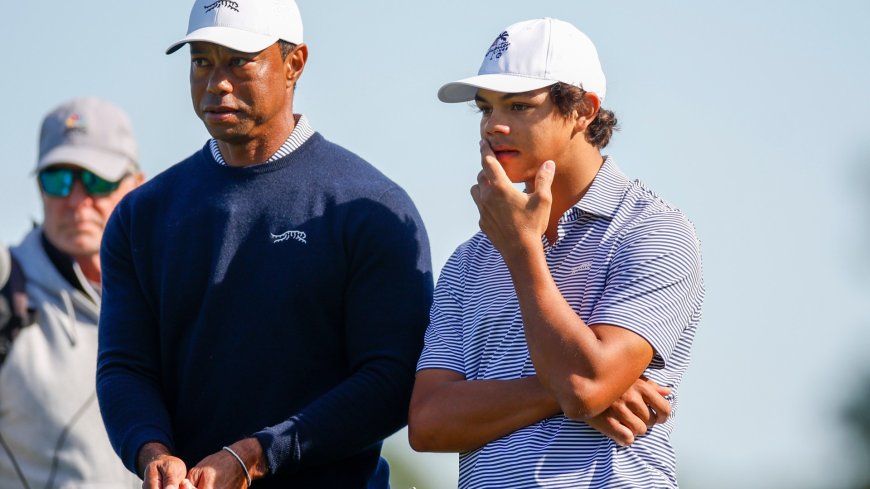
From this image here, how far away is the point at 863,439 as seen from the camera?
86.3 feet

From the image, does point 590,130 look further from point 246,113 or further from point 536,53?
point 246,113

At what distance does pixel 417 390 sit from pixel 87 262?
135 inches

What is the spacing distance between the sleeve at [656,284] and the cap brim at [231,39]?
1.74m

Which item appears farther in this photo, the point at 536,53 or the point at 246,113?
the point at 246,113

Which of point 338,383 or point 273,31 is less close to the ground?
point 273,31

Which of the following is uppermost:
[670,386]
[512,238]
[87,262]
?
[512,238]

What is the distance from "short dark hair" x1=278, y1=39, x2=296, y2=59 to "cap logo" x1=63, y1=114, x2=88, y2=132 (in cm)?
273

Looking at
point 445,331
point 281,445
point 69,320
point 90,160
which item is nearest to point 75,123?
point 90,160

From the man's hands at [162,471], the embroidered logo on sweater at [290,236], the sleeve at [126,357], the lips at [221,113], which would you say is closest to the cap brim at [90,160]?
the sleeve at [126,357]

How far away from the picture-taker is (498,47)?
6141mm

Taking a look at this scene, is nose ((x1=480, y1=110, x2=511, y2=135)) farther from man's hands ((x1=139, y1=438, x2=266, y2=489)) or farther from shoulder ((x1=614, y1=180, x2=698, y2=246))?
man's hands ((x1=139, y1=438, x2=266, y2=489))

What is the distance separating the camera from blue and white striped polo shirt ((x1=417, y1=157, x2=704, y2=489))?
5543 millimetres

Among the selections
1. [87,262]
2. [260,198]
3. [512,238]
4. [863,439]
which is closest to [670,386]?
[512,238]

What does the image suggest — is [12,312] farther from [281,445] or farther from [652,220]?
[652,220]
